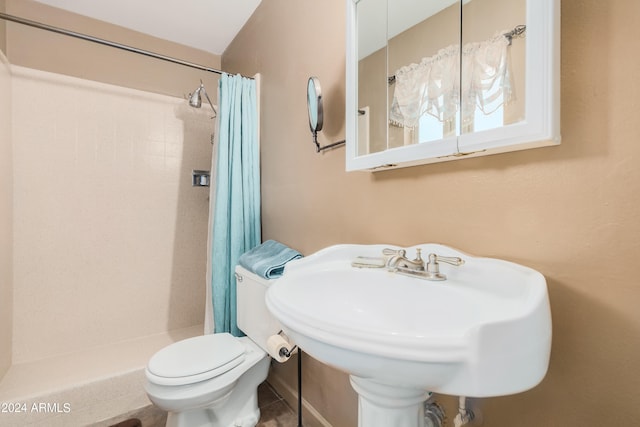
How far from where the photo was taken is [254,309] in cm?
130

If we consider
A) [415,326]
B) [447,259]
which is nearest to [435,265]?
[447,259]

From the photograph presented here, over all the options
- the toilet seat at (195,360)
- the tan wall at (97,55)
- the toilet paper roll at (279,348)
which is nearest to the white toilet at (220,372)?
the toilet seat at (195,360)

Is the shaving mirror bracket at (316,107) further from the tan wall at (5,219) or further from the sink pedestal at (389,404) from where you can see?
the tan wall at (5,219)

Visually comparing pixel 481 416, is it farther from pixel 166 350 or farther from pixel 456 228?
pixel 166 350

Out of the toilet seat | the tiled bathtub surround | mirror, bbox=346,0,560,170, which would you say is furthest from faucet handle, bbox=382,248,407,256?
the tiled bathtub surround

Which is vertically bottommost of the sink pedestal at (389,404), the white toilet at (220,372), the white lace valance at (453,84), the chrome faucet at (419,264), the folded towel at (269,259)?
the white toilet at (220,372)

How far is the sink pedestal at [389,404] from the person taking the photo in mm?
619

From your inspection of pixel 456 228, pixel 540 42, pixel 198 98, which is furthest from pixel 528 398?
pixel 198 98

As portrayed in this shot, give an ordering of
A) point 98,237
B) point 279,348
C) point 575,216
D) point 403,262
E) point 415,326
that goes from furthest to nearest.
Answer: point 98,237 < point 279,348 < point 403,262 < point 415,326 < point 575,216

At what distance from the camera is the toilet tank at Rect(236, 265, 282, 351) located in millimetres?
1215

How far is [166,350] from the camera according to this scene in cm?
125

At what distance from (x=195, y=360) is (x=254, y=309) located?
0.30 meters

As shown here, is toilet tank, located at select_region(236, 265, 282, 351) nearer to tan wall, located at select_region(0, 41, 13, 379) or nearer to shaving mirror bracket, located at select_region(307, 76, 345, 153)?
shaving mirror bracket, located at select_region(307, 76, 345, 153)

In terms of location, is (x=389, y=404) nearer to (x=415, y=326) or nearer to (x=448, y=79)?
(x=415, y=326)
